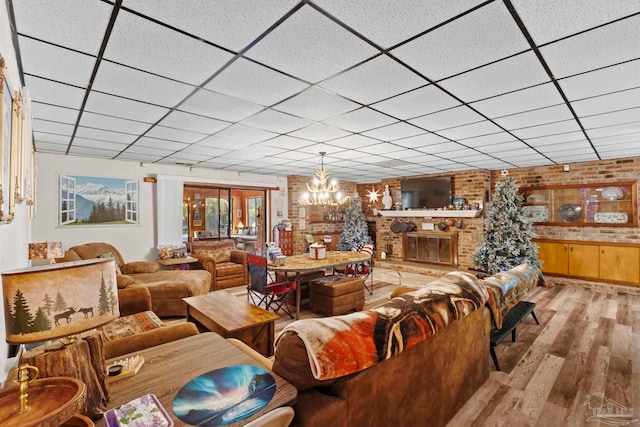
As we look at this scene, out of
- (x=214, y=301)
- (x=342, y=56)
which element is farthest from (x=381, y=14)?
(x=214, y=301)

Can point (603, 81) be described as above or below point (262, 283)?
above

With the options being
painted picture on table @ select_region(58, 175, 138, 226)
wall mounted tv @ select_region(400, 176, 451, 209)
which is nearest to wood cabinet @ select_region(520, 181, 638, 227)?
wall mounted tv @ select_region(400, 176, 451, 209)

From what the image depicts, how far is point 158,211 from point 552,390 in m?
6.31

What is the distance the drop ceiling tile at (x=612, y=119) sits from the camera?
118 inches

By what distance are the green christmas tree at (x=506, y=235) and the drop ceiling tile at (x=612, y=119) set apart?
2.69m

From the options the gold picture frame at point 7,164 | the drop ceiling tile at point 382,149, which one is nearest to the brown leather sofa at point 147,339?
the gold picture frame at point 7,164

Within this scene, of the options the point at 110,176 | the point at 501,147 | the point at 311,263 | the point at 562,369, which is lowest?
the point at 562,369

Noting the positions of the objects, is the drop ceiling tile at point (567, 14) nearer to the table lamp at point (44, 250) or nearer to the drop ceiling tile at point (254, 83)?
the drop ceiling tile at point (254, 83)

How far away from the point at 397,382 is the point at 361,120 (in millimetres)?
2483

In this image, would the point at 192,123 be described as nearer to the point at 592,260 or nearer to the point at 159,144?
the point at 159,144

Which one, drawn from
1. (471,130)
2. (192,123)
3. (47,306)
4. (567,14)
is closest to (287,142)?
(192,123)

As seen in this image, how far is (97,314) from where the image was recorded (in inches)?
41.0

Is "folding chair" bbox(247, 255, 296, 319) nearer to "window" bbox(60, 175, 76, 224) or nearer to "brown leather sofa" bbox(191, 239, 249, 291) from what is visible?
"brown leather sofa" bbox(191, 239, 249, 291)

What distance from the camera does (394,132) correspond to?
3684 millimetres
